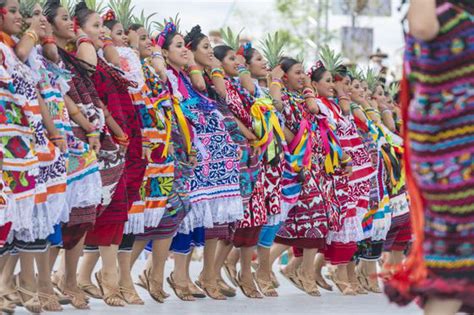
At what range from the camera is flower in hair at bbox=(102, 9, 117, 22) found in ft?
29.6

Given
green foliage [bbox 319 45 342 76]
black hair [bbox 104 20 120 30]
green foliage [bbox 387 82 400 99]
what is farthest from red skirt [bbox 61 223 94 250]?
green foliage [bbox 387 82 400 99]

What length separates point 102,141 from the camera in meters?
8.43

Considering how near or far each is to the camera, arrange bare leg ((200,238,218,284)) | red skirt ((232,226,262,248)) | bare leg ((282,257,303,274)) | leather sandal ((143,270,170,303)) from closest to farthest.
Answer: leather sandal ((143,270,170,303))
bare leg ((200,238,218,284))
red skirt ((232,226,262,248))
bare leg ((282,257,303,274))

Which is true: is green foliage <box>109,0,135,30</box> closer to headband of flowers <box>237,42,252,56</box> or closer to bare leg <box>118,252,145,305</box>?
headband of flowers <box>237,42,252,56</box>

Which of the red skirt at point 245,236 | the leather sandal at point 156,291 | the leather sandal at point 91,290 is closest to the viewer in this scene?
the leather sandal at point 91,290

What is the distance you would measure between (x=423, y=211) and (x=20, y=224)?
302 centimetres

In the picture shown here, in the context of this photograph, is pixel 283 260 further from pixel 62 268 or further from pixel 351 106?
pixel 62 268

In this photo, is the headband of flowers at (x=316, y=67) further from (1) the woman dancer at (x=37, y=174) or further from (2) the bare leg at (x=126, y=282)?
(1) the woman dancer at (x=37, y=174)

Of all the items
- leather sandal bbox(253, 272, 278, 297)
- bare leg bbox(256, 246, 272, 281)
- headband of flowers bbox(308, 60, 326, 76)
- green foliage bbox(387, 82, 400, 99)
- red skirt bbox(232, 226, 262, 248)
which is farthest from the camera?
green foliage bbox(387, 82, 400, 99)

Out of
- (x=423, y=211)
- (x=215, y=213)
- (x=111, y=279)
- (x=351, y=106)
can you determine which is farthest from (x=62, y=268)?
(x=423, y=211)

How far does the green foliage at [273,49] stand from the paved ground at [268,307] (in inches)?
79.2

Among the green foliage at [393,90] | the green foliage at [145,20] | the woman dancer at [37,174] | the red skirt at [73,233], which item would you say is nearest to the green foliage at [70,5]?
the green foliage at [145,20]

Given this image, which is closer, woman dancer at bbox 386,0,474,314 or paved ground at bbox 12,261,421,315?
woman dancer at bbox 386,0,474,314

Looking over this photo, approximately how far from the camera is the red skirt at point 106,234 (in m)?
8.45
